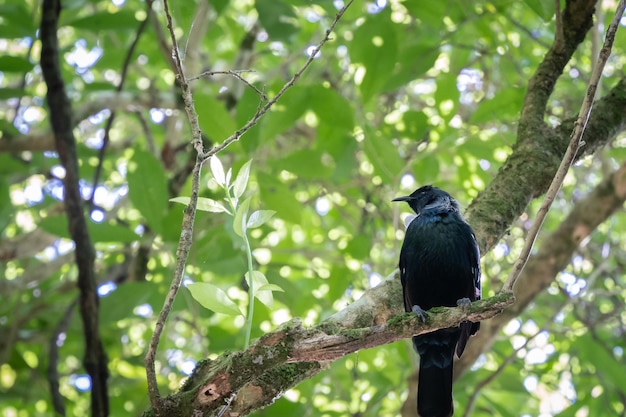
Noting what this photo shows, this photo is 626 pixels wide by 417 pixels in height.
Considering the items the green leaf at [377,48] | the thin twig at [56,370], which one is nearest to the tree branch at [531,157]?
the green leaf at [377,48]

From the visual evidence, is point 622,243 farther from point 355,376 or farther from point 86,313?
point 86,313

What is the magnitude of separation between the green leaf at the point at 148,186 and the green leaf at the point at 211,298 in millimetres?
1583

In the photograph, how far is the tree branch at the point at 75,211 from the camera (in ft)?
10.9

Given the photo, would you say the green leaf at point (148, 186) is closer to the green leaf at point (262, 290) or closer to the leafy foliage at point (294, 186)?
the leafy foliage at point (294, 186)

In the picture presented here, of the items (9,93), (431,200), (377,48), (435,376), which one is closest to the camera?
(435,376)

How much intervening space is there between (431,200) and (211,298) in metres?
1.99

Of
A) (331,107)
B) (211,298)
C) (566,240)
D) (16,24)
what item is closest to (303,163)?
(331,107)

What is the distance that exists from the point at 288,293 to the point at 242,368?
6.94 feet

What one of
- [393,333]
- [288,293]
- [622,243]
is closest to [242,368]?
[393,333]

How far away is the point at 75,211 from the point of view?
11.1 ft

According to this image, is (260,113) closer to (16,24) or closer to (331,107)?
(331,107)

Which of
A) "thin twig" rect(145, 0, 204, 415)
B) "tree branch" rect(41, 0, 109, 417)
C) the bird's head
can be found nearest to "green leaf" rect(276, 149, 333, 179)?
the bird's head

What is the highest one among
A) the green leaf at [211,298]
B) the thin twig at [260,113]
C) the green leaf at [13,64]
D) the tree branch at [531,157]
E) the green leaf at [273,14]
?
the green leaf at [13,64]

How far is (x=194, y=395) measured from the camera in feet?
6.46
